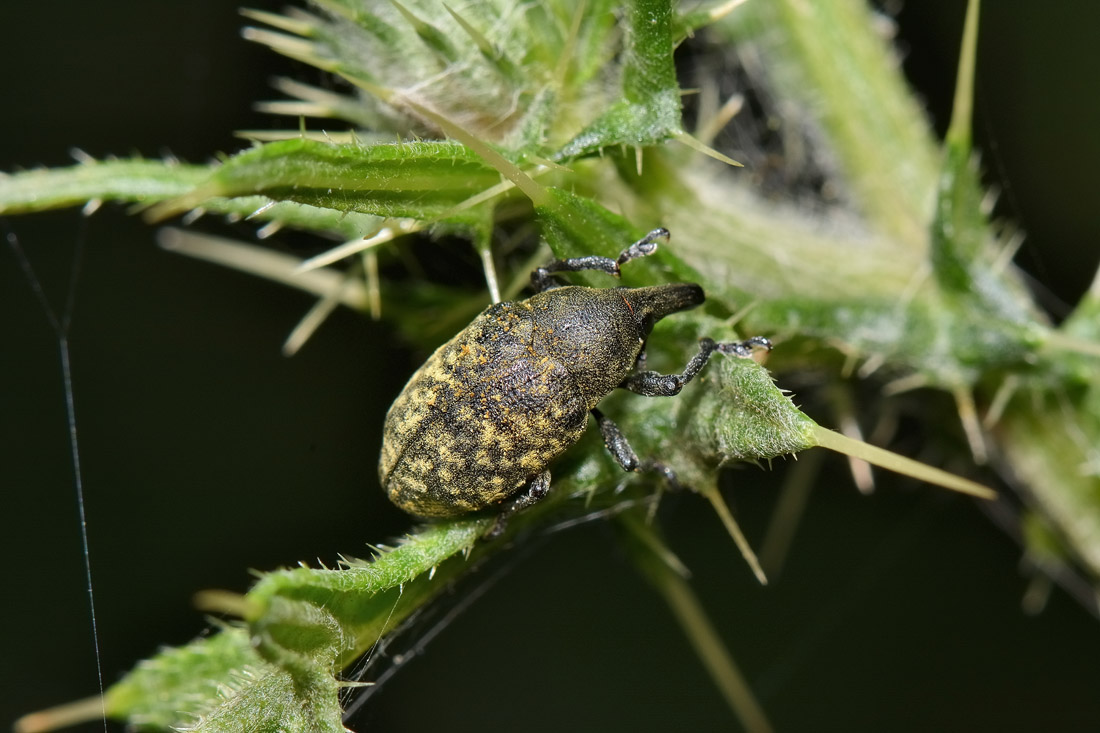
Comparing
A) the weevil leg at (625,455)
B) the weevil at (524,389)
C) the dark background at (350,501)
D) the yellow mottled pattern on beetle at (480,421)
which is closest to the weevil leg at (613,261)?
the weevil at (524,389)

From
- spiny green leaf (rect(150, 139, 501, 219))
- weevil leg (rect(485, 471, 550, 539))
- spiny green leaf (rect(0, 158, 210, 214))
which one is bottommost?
weevil leg (rect(485, 471, 550, 539))

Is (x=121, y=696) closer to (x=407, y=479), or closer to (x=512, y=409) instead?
(x=407, y=479)

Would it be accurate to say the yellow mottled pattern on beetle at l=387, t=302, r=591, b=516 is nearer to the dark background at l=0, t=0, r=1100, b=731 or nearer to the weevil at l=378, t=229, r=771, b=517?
the weevil at l=378, t=229, r=771, b=517

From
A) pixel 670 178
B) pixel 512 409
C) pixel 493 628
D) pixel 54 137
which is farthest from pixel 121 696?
pixel 54 137

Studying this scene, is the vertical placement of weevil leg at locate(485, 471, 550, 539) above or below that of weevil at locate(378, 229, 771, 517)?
below

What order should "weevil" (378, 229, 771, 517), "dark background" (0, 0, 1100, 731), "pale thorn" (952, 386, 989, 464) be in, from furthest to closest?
1. "dark background" (0, 0, 1100, 731)
2. "pale thorn" (952, 386, 989, 464)
3. "weevil" (378, 229, 771, 517)

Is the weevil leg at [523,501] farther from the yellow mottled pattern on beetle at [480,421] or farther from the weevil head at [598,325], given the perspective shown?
the weevil head at [598,325]

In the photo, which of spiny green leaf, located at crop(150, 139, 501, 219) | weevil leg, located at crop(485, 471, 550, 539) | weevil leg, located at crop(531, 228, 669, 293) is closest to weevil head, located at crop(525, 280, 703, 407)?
weevil leg, located at crop(531, 228, 669, 293)
